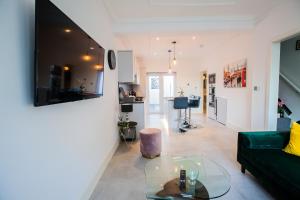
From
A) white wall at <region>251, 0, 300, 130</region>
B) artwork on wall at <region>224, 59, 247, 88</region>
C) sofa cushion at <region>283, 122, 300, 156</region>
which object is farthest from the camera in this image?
artwork on wall at <region>224, 59, 247, 88</region>

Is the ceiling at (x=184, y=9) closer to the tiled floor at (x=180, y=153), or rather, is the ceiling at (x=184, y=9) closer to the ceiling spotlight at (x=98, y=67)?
the ceiling spotlight at (x=98, y=67)

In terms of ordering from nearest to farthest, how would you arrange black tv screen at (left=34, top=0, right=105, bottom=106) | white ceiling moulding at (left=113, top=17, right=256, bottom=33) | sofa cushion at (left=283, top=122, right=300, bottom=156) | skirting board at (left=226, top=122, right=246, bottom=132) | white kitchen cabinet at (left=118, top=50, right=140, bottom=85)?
1. black tv screen at (left=34, top=0, right=105, bottom=106)
2. sofa cushion at (left=283, top=122, right=300, bottom=156)
3. white ceiling moulding at (left=113, top=17, right=256, bottom=33)
4. white kitchen cabinet at (left=118, top=50, right=140, bottom=85)
5. skirting board at (left=226, top=122, right=246, bottom=132)

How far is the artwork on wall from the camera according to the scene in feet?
14.9

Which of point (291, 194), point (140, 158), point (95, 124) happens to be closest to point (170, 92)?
point (140, 158)

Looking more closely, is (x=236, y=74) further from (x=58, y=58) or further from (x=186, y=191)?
(x=58, y=58)

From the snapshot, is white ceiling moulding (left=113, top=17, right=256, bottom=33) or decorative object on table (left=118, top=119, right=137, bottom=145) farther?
decorative object on table (left=118, top=119, right=137, bottom=145)

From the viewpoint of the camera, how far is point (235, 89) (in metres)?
5.04

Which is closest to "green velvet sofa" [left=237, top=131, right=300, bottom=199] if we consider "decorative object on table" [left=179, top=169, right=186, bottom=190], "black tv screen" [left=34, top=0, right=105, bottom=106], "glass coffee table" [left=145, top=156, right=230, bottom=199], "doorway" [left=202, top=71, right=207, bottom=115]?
"glass coffee table" [left=145, top=156, right=230, bottom=199]

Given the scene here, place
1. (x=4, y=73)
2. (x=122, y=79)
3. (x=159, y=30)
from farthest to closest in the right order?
(x=122, y=79), (x=159, y=30), (x=4, y=73)

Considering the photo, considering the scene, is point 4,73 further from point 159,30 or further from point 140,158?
point 159,30

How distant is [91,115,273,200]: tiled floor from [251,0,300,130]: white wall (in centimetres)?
88

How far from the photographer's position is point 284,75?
414 cm

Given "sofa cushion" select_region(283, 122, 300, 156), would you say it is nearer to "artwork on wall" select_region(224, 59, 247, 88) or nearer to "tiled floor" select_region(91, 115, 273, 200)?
"tiled floor" select_region(91, 115, 273, 200)

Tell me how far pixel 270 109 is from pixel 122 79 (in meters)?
3.38
